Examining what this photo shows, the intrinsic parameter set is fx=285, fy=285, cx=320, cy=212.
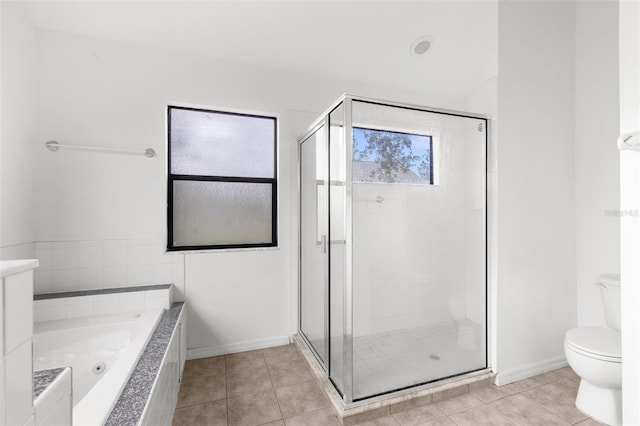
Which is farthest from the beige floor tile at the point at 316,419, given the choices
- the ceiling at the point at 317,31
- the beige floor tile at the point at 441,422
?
the ceiling at the point at 317,31

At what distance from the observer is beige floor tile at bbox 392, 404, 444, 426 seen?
1.59m

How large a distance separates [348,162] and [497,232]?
3.79ft

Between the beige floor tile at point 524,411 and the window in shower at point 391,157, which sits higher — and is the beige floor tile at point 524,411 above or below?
below

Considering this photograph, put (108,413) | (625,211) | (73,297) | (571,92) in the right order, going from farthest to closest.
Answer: (571,92) → (73,297) → (625,211) → (108,413)

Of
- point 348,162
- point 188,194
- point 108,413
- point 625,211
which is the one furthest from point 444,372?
point 188,194

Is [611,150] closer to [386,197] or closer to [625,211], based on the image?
[625,211]

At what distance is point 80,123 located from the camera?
1.98 meters

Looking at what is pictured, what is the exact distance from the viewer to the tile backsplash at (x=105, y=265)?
1.93 meters

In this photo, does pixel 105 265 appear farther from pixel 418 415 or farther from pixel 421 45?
pixel 421 45

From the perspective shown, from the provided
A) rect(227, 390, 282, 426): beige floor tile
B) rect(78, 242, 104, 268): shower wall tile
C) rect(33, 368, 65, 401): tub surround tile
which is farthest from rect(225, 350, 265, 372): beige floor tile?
rect(33, 368, 65, 401): tub surround tile

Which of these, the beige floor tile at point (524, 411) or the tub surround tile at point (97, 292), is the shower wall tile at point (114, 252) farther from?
the beige floor tile at point (524, 411)

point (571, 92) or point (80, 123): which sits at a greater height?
point (571, 92)

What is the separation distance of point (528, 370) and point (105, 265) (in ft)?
10.1

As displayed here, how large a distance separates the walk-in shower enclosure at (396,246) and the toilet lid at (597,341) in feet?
1.58
